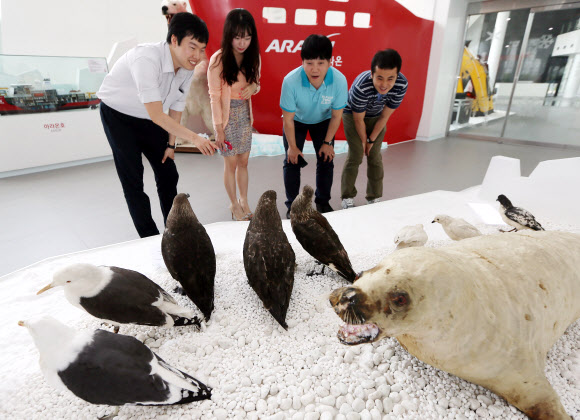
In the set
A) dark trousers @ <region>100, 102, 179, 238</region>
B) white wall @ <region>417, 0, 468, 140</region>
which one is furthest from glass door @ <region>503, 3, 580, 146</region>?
dark trousers @ <region>100, 102, 179, 238</region>

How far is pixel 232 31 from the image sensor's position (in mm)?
1843

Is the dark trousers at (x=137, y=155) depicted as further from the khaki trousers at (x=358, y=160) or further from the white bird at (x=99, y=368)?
the khaki trousers at (x=358, y=160)

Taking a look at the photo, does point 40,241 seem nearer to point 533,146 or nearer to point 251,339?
point 251,339

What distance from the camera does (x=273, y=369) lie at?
0.99 metres

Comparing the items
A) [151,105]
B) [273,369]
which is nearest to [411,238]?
[273,369]

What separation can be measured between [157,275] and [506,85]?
6.44m

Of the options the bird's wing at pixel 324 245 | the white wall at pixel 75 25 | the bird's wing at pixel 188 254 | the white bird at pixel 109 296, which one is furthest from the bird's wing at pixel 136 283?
the white wall at pixel 75 25

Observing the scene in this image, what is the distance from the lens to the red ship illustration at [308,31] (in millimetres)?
3943

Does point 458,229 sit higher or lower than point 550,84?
lower

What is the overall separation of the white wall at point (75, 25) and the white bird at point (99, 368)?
4.02 metres

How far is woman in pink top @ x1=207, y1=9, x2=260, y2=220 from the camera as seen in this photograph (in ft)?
6.10

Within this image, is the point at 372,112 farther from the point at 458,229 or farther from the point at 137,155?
the point at 137,155

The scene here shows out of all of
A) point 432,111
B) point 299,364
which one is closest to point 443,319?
point 299,364

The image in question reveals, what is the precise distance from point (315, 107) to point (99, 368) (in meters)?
1.97
